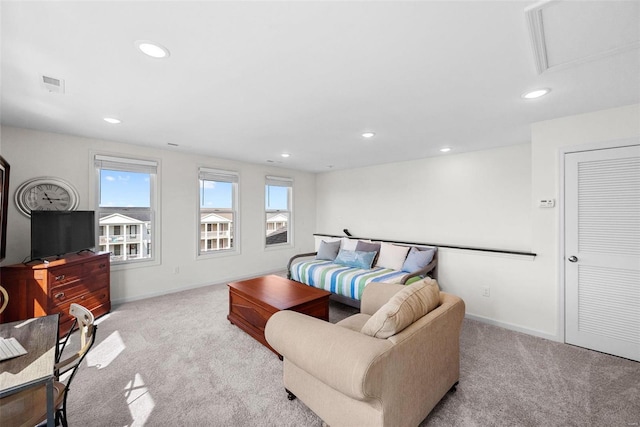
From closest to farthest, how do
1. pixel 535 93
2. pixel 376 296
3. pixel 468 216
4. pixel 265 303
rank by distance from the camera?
pixel 535 93
pixel 376 296
pixel 265 303
pixel 468 216

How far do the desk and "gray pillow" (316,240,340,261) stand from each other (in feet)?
11.4

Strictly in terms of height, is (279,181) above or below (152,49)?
below

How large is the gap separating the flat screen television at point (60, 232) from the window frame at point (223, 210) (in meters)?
1.51

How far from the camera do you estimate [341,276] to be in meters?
3.60

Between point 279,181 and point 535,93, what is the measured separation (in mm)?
4636

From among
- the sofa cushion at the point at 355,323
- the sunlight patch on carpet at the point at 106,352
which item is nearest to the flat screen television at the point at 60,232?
the sunlight patch on carpet at the point at 106,352

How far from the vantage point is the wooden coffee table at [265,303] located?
2.62 m

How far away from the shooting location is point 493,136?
11.0 feet

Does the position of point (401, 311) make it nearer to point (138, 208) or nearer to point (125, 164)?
point (138, 208)

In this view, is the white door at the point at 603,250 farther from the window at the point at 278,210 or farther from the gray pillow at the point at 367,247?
the window at the point at 278,210

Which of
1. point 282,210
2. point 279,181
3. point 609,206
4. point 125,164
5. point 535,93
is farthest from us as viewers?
point 282,210

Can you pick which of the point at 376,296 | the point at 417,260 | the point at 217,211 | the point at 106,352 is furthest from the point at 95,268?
the point at 417,260

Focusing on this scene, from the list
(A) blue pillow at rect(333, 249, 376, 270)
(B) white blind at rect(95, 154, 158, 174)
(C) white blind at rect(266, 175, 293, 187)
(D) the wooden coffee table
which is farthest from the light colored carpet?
(C) white blind at rect(266, 175, 293, 187)

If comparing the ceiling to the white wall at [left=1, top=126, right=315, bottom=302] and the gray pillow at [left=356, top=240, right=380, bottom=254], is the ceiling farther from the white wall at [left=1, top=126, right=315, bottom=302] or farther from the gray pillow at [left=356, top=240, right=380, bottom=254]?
the gray pillow at [left=356, top=240, right=380, bottom=254]
